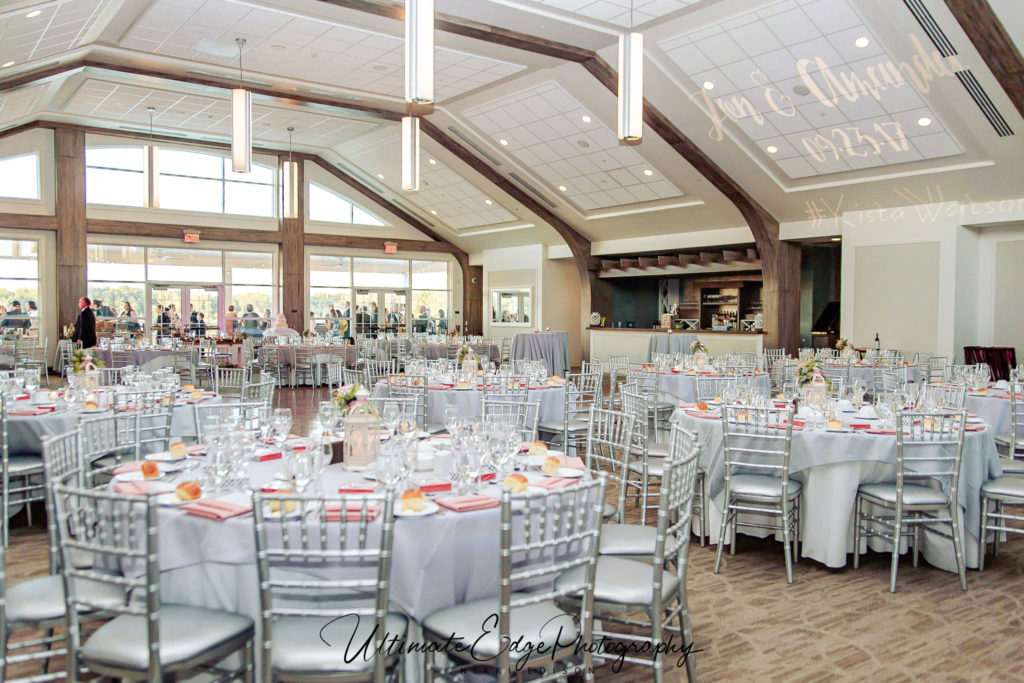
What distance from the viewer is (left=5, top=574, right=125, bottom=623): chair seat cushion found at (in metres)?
2.50

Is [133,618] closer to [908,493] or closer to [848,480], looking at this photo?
[848,480]

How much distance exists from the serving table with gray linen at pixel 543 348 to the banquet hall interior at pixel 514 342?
96 mm

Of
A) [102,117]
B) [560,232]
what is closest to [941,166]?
[560,232]

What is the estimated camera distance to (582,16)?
30.8ft

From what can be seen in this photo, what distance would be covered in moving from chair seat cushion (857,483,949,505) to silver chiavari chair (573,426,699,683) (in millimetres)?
1719

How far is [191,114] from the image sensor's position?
15.3 meters

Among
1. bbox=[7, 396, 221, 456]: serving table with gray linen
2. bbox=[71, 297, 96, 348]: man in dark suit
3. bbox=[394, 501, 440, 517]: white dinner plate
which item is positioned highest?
bbox=[71, 297, 96, 348]: man in dark suit

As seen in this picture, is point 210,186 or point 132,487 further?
point 210,186

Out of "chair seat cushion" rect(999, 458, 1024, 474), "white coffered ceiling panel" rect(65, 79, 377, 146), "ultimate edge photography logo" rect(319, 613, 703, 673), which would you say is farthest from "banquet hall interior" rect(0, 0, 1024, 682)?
"chair seat cushion" rect(999, 458, 1024, 474)

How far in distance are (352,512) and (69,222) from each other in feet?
55.0

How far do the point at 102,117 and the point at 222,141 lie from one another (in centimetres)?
280

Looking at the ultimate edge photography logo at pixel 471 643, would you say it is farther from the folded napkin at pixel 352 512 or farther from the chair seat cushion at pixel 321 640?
the folded napkin at pixel 352 512

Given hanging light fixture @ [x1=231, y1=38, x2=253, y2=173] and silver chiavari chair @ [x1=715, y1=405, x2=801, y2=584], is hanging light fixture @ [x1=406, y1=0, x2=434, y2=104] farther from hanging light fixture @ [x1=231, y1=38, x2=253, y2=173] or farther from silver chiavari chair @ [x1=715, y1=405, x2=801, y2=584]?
hanging light fixture @ [x1=231, y1=38, x2=253, y2=173]

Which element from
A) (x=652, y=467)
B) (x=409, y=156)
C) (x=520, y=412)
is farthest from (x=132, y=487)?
(x=409, y=156)
